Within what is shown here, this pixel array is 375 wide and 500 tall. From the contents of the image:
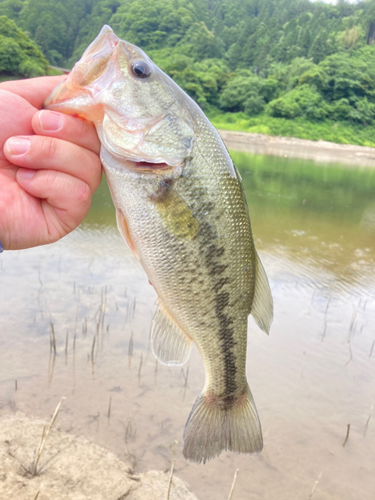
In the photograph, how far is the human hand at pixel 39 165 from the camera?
1.61 meters

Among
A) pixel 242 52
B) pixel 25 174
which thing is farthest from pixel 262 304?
pixel 242 52

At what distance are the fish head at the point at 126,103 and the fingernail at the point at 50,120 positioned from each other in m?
0.05

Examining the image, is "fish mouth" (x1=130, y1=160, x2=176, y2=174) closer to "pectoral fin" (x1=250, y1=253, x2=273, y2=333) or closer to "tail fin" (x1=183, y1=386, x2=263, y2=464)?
"pectoral fin" (x1=250, y1=253, x2=273, y2=333)

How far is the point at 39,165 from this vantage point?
164cm

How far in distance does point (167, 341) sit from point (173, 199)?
794 millimetres

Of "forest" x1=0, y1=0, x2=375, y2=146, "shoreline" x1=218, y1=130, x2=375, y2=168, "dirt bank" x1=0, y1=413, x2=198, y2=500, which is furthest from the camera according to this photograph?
"forest" x1=0, y1=0, x2=375, y2=146

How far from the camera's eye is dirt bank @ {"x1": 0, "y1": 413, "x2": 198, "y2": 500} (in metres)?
2.85

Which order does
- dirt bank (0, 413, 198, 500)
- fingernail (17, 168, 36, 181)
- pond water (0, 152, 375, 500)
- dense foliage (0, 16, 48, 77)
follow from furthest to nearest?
dense foliage (0, 16, 48, 77) → pond water (0, 152, 375, 500) → dirt bank (0, 413, 198, 500) → fingernail (17, 168, 36, 181)

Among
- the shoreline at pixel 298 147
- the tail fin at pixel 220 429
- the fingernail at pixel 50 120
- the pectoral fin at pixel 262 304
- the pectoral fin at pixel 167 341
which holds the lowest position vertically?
the shoreline at pixel 298 147

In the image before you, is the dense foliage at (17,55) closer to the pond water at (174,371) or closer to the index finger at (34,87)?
the pond water at (174,371)

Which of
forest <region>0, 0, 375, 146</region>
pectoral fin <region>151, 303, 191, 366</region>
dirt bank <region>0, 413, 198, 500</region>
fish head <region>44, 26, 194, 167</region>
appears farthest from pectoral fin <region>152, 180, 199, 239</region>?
forest <region>0, 0, 375, 146</region>

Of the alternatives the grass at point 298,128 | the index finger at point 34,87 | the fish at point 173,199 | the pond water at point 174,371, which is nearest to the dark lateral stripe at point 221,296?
the fish at point 173,199

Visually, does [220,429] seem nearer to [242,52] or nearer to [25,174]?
[25,174]

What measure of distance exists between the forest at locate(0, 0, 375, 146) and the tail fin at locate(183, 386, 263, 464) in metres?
52.5
